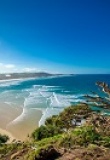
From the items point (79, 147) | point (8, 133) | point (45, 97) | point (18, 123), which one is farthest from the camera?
point (45, 97)

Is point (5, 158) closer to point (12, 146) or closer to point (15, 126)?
point (12, 146)

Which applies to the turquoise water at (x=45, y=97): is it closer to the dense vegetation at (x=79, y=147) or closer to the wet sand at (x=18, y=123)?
the wet sand at (x=18, y=123)

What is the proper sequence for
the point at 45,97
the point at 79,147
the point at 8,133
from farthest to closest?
the point at 45,97
the point at 8,133
the point at 79,147

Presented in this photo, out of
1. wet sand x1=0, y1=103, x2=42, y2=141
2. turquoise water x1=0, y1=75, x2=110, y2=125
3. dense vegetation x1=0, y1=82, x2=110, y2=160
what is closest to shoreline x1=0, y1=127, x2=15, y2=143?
wet sand x1=0, y1=103, x2=42, y2=141

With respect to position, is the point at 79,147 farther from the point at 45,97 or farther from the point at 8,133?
the point at 45,97

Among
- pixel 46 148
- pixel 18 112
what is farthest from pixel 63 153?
pixel 18 112

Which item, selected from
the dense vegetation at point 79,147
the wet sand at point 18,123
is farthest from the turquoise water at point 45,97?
the dense vegetation at point 79,147

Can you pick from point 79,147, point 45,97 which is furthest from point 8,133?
point 45,97

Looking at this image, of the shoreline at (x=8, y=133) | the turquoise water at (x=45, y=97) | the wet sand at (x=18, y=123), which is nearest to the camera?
the shoreline at (x=8, y=133)
